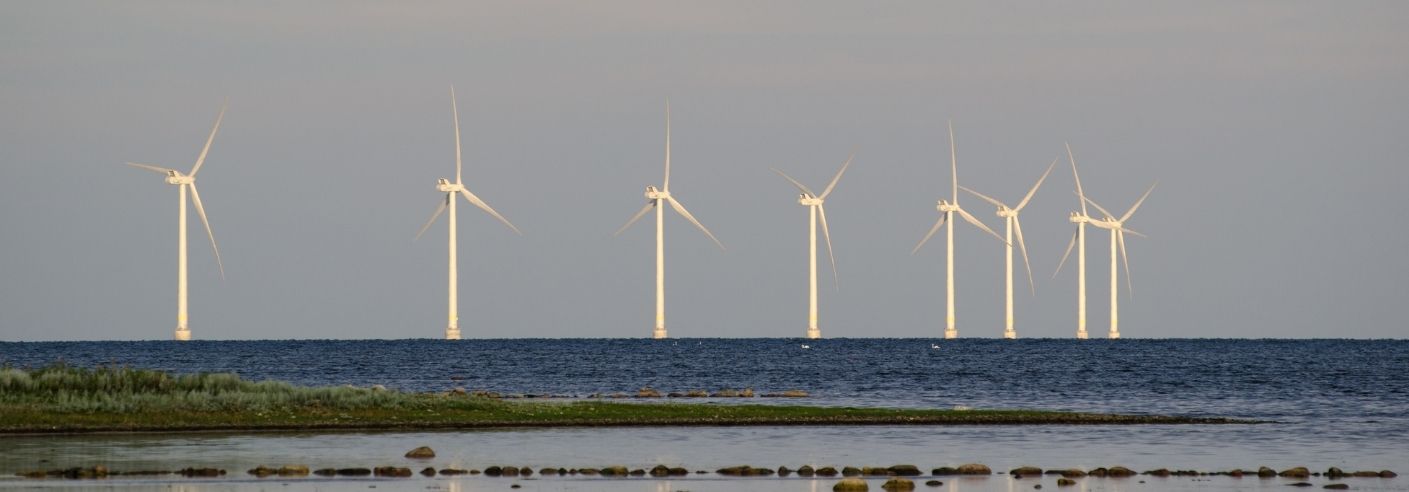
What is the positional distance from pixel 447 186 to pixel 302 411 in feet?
352

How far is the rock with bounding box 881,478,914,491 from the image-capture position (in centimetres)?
3994

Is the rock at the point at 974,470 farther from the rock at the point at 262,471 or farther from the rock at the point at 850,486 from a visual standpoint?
the rock at the point at 262,471

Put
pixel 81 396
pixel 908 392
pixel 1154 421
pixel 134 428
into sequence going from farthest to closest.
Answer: pixel 908 392 → pixel 1154 421 → pixel 81 396 → pixel 134 428

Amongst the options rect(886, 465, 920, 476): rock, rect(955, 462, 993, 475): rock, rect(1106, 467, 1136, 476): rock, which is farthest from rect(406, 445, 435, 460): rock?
rect(1106, 467, 1136, 476): rock

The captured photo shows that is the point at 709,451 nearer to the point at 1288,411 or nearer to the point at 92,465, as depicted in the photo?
the point at 92,465

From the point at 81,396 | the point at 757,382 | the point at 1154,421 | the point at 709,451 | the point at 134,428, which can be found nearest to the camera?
the point at 709,451

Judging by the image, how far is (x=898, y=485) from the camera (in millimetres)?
40250

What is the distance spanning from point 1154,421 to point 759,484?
94.3 ft

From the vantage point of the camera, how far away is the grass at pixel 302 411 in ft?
189

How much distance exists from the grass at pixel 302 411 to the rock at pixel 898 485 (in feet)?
72.9

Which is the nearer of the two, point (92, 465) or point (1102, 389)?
point (92, 465)

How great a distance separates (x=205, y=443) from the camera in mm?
51438

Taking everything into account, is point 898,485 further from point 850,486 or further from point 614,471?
point 614,471

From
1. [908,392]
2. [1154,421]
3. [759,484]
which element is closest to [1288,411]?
[1154,421]
